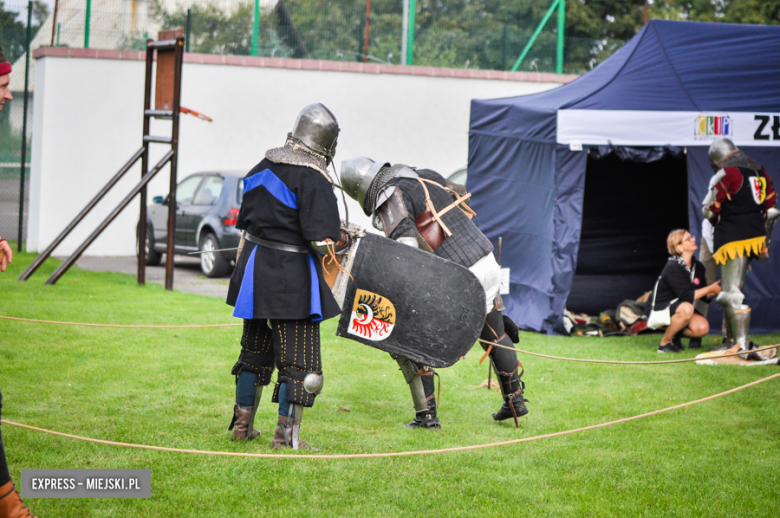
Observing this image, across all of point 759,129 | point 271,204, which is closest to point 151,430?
point 271,204

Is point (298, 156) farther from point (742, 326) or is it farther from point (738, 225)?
point (742, 326)

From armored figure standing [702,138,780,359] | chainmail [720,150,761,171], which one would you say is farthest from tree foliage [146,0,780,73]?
armored figure standing [702,138,780,359]

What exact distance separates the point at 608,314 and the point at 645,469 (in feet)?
15.9

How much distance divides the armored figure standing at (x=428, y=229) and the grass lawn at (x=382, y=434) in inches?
9.6

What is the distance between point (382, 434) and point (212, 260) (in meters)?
6.82

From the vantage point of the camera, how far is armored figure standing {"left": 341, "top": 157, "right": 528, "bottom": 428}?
4.18 m

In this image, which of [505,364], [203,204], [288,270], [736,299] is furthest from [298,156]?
[203,204]

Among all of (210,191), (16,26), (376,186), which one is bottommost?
(210,191)

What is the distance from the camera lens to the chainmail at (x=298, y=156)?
3775 mm

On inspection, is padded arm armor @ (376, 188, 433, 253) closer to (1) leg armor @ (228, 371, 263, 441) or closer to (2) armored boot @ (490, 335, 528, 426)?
(2) armored boot @ (490, 335, 528, 426)

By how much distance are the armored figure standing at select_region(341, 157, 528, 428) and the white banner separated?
3.33 metres

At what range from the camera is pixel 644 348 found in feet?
23.8

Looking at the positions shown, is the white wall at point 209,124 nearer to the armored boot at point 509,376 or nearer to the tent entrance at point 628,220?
the tent entrance at point 628,220

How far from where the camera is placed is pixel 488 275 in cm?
436
